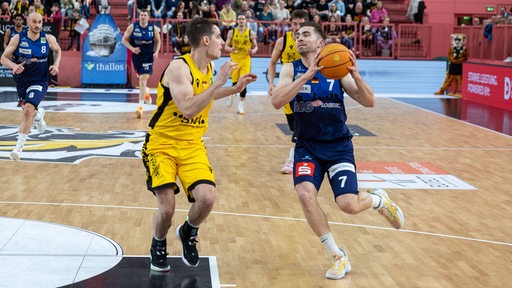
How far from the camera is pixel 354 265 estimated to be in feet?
20.4

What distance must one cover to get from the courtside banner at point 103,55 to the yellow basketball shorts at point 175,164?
1869 centimetres

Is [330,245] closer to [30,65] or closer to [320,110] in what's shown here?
[320,110]

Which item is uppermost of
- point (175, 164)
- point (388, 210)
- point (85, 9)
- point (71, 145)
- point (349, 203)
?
point (85, 9)

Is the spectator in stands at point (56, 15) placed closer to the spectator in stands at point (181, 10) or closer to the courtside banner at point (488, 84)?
the spectator in stands at point (181, 10)

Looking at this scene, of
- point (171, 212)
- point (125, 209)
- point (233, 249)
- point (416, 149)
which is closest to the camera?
point (171, 212)

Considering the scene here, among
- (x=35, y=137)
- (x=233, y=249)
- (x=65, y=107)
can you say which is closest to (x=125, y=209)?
(x=233, y=249)

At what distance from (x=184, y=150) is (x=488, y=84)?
1648cm

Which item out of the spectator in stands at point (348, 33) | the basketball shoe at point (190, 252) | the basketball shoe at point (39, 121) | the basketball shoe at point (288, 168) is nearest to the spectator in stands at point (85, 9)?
the spectator in stands at point (348, 33)

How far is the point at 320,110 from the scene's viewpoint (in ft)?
20.2

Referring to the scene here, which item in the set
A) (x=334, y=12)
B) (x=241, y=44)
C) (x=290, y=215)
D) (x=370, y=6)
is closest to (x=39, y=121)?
(x=241, y=44)

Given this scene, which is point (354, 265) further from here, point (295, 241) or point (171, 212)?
point (171, 212)

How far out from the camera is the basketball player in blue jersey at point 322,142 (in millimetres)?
5898

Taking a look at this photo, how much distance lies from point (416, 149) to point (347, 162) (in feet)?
22.9

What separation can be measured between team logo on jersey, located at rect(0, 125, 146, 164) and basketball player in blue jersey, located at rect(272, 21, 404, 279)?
5669 mm
